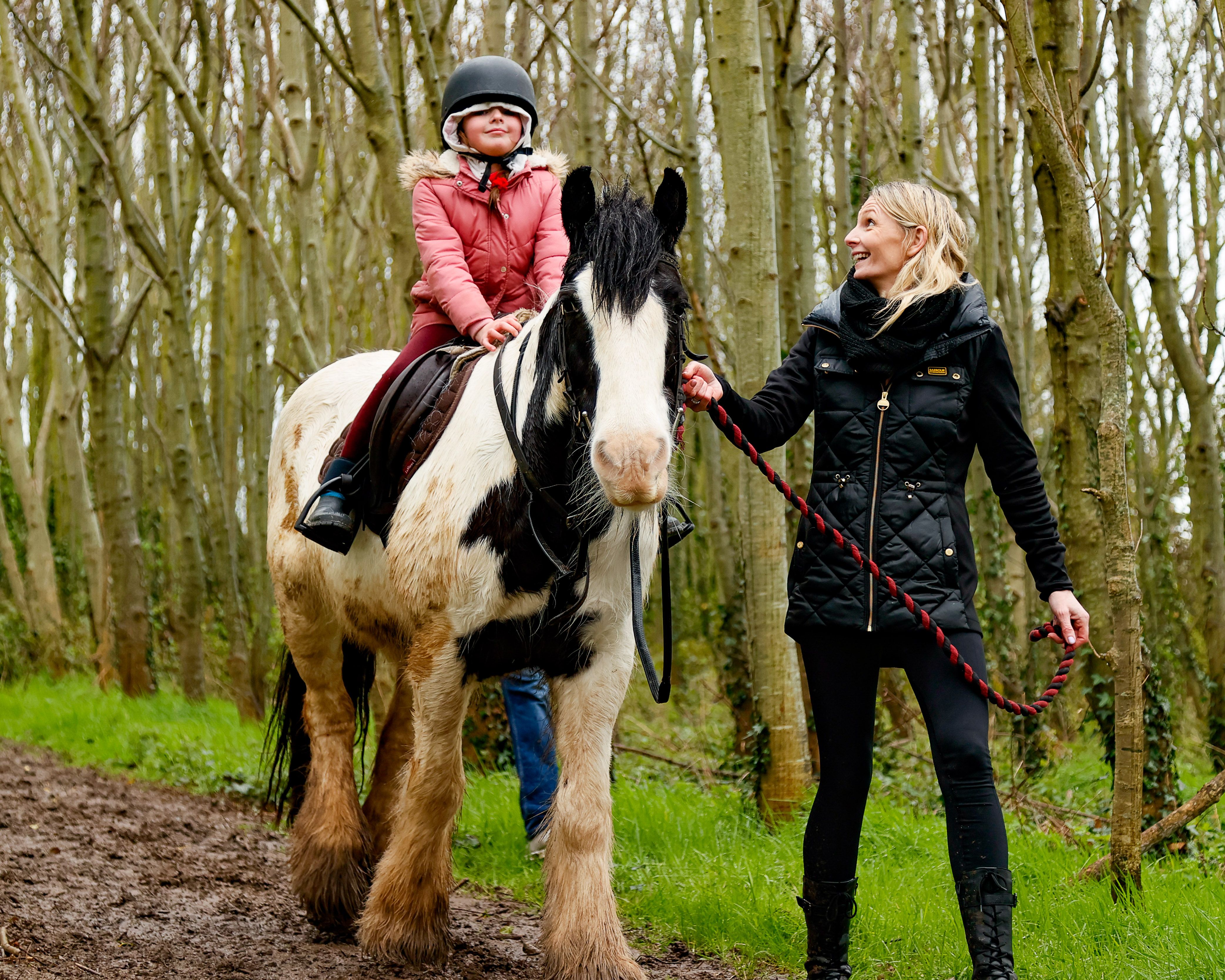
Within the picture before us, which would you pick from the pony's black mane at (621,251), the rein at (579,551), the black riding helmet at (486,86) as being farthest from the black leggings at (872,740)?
the black riding helmet at (486,86)

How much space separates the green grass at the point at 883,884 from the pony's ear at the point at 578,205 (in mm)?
2323

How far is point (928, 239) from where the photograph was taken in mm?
3021

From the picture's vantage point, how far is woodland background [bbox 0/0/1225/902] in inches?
186

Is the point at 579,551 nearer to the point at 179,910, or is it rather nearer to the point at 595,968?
the point at 595,968

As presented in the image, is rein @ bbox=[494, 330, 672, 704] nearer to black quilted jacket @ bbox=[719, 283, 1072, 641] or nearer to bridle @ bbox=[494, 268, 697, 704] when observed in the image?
bridle @ bbox=[494, 268, 697, 704]

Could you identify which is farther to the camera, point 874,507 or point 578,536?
point 578,536

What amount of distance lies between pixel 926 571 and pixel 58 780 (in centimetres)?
599

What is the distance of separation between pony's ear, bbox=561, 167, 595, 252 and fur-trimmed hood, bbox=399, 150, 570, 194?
1027 mm

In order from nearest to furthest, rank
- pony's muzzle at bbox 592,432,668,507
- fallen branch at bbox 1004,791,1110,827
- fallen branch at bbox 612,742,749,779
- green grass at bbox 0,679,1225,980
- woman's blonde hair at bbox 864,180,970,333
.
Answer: pony's muzzle at bbox 592,432,668,507 < woman's blonde hair at bbox 864,180,970,333 < green grass at bbox 0,679,1225,980 < fallen branch at bbox 1004,791,1110,827 < fallen branch at bbox 612,742,749,779

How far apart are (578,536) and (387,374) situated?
3.70 feet

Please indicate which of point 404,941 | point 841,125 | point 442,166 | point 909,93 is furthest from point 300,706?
point 841,125

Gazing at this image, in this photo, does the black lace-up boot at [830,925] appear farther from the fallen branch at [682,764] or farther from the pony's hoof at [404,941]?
the fallen branch at [682,764]

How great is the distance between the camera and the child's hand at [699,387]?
305cm

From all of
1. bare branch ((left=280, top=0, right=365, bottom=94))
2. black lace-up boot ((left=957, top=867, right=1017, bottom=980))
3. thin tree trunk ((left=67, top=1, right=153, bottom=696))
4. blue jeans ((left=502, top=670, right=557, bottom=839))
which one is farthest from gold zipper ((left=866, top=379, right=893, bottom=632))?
thin tree trunk ((left=67, top=1, right=153, bottom=696))
